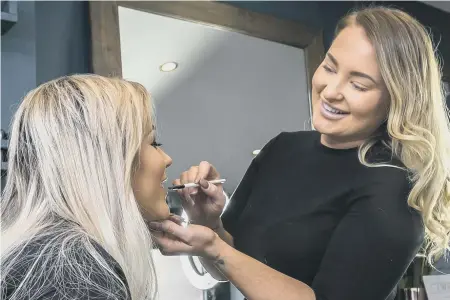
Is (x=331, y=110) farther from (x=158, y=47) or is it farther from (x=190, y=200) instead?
(x=158, y=47)

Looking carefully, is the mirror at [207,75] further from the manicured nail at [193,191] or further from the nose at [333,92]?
the nose at [333,92]

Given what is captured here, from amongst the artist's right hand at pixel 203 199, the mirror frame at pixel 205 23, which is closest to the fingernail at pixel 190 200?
the artist's right hand at pixel 203 199

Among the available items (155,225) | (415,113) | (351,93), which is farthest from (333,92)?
(155,225)

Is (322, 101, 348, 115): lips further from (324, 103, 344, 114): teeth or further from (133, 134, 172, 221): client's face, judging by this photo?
(133, 134, 172, 221): client's face

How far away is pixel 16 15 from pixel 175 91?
1.68ft

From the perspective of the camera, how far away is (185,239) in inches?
38.2

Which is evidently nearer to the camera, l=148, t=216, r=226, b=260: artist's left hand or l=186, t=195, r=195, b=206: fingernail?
l=148, t=216, r=226, b=260: artist's left hand

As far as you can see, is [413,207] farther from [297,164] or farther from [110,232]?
[110,232]

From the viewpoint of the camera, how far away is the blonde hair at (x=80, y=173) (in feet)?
2.80

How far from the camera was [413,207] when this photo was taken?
3.48 feet

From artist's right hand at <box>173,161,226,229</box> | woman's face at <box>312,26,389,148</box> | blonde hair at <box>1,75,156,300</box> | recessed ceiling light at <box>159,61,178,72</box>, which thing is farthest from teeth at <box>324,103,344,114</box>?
recessed ceiling light at <box>159,61,178,72</box>

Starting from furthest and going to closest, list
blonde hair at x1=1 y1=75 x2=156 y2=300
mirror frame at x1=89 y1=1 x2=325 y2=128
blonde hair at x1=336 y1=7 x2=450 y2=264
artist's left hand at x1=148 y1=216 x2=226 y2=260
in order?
mirror frame at x1=89 y1=1 x2=325 y2=128, blonde hair at x1=336 y1=7 x2=450 y2=264, artist's left hand at x1=148 y1=216 x2=226 y2=260, blonde hair at x1=1 y1=75 x2=156 y2=300

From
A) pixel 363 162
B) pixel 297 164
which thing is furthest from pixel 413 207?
pixel 297 164

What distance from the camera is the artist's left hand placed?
3.19ft
